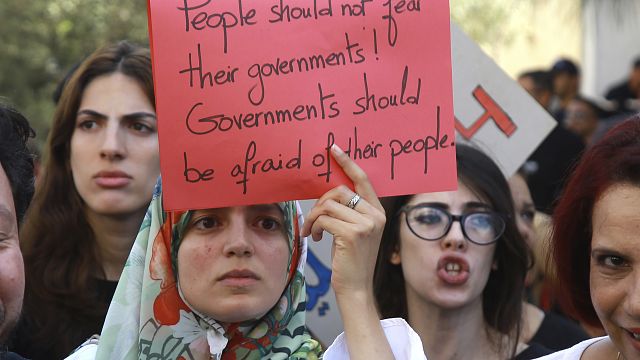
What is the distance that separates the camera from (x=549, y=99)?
8.41 metres

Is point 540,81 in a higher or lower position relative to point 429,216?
higher

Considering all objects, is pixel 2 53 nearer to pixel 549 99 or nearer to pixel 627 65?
pixel 549 99

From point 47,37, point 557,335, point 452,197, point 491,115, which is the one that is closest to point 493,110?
point 491,115

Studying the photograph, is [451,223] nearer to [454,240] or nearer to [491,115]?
[454,240]

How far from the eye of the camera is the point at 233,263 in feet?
9.20

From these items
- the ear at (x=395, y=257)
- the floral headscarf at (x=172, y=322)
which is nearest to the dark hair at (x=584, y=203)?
the floral headscarf at (x=172, y=322)

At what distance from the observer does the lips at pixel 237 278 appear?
279cm

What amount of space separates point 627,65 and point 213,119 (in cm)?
1288

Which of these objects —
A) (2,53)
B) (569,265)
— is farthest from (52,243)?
(2,53)

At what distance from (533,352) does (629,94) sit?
683cm

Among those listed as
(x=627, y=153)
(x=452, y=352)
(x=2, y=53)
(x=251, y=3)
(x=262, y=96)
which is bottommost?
(x=452, y=352)

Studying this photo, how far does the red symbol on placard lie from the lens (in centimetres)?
425

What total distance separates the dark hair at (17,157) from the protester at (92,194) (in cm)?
108

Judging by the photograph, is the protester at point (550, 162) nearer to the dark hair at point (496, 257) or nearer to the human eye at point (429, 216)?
the dark hair at point (496, 257)
